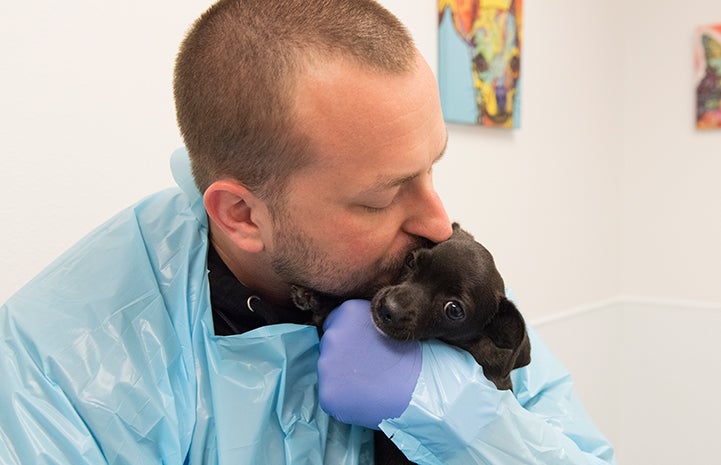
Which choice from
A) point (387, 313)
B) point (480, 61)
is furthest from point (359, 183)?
point (480, 61)

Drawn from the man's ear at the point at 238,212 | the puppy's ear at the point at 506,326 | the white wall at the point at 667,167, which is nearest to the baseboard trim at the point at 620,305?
the white wall at the point at 667,167

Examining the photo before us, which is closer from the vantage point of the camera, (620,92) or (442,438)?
(442,438)

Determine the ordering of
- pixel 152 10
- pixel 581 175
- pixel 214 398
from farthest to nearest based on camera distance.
A: pixel 581 175
pixel 152 10
pixel 214 398

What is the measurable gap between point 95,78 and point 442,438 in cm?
92

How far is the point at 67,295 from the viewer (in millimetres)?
1039

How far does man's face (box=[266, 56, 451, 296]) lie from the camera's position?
1014 mm

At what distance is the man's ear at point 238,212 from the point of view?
1096 mm

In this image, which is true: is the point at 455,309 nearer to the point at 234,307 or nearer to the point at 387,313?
the point at 387,313

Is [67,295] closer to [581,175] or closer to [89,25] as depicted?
[89,25]

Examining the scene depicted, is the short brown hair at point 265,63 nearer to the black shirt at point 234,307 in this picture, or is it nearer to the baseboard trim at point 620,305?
the black shirt at point 234,307

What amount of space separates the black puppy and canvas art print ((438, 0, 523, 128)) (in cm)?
98

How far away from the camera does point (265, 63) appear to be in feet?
3.35

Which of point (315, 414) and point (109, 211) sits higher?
point (109, 211)

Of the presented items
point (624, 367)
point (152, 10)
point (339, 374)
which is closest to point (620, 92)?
point (624, 367)
